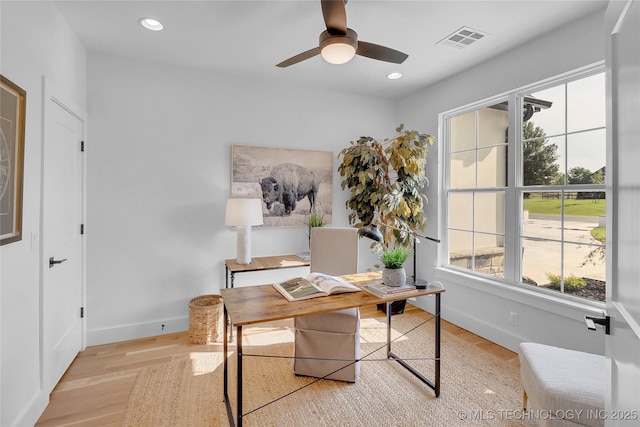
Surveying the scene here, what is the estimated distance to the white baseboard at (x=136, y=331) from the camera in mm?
2876

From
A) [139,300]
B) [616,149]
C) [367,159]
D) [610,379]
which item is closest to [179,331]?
[139,300]

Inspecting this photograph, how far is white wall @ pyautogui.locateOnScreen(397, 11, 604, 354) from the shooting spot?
232 cm

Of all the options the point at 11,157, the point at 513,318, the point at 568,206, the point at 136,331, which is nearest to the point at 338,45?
the point at 11,157

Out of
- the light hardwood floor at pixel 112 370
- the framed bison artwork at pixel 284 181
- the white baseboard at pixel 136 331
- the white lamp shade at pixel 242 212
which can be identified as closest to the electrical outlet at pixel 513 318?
the light hardwood floor at pixel 112 370

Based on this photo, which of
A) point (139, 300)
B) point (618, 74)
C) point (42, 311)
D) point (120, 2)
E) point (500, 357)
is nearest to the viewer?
point (618, 74)

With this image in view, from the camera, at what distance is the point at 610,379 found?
1097 millimetres

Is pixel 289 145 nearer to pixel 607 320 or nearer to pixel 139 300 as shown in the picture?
pixel 139 300

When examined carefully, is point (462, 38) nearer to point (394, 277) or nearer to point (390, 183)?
point (390, 183)

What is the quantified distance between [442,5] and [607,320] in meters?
2.09

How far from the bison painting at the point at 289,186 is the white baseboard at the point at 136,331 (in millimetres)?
1510

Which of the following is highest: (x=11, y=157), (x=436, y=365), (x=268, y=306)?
(x=11, y=157)

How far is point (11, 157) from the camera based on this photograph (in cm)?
163

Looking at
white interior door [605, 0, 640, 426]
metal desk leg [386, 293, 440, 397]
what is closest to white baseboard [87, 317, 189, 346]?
metal desk leg [386, 293, 440, 397]

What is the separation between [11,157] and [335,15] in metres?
1.85
